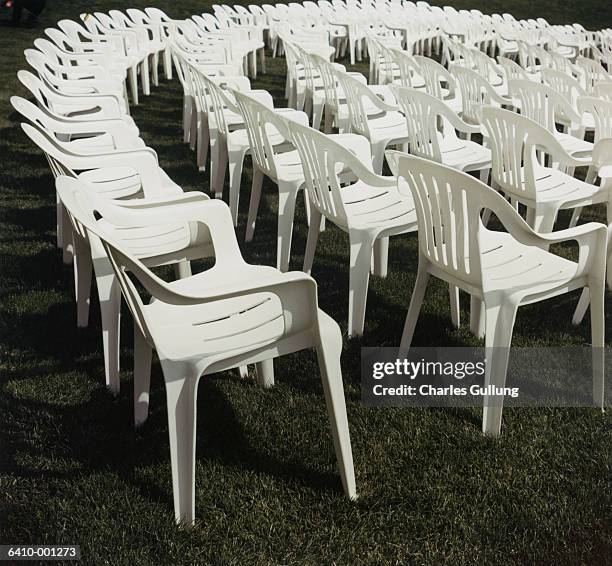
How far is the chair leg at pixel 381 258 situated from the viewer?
13.9 ft

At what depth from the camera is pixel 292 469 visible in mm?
2645

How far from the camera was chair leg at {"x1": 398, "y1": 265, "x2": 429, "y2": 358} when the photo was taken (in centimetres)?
309

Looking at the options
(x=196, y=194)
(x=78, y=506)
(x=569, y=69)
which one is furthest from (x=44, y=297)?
(x=569, y=69)

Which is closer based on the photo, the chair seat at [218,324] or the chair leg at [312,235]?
the chair seat at [218,324]

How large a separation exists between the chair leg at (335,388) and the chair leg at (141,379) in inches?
29.6

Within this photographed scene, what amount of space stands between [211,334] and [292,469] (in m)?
0.63

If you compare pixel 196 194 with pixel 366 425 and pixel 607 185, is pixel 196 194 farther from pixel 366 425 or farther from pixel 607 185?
pixel 607 185

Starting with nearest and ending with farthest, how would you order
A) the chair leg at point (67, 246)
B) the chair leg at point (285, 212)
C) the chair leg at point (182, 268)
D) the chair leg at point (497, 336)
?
the chair leg at point (497, 336)
the chair leg at point (182, 268)
the chair leg at point (285, 212)
the chair leg at point (67, 246)

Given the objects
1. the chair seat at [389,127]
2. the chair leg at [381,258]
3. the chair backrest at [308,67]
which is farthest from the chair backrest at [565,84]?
the chair leg at [381,258]

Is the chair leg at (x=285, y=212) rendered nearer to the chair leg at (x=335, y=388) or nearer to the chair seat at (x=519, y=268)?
the chair seat at (x=519, y=268)

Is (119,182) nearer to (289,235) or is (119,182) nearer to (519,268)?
(289,235)

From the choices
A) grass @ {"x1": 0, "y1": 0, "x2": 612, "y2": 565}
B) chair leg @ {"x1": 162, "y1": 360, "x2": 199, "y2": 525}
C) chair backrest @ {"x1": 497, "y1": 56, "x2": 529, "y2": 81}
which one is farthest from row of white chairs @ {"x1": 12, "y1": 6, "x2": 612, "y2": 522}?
chair backrest @ {"x1": 497, "y1": 56, "x2": 529, "y2": 81}

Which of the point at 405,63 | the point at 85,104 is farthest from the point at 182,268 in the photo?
the point at 405,63

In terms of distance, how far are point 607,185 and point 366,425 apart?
6.65 feet
